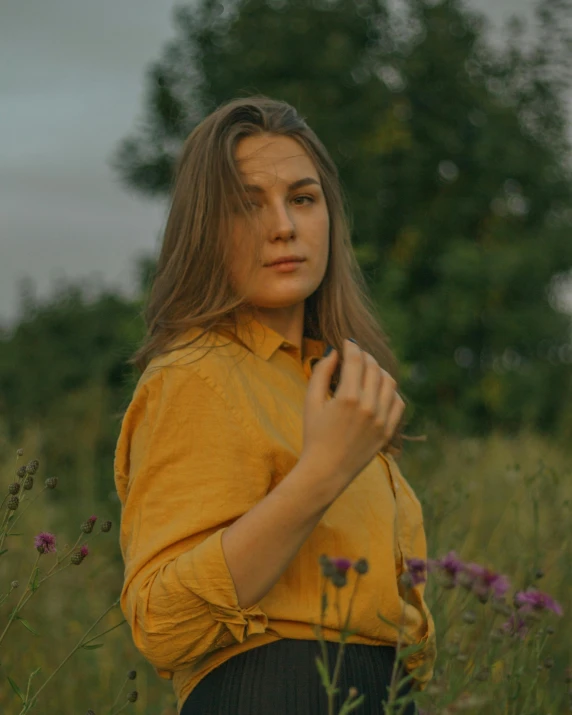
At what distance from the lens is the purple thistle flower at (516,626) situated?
2127 millimetres

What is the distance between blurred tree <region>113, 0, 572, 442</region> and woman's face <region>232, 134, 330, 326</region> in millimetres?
12049

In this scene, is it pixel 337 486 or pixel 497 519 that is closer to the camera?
pixel 337 486

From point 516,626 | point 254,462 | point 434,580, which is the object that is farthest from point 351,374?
point 434,580

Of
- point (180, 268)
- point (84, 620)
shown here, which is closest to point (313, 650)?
point (180, 268)

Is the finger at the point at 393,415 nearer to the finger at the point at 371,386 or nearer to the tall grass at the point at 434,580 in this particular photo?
the finger at the point at 371,386

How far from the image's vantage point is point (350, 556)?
6.46 ft

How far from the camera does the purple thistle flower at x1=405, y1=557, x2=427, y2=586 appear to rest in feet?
6.01

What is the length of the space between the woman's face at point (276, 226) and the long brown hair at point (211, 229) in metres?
0.02

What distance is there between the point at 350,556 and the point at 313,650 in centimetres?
19

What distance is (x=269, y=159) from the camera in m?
2.27

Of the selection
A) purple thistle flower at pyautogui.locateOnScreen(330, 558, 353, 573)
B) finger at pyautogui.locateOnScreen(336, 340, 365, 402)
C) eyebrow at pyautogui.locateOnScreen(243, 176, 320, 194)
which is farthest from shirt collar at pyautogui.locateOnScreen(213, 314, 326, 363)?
purple thistle flower at pyautogui.locateOnScreen(330, 558, 353, 573)

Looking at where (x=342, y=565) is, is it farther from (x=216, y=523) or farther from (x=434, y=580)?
(x=434, y=580)

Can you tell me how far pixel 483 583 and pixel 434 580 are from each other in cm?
90

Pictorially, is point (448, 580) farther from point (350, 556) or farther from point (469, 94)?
point (469, 94)
